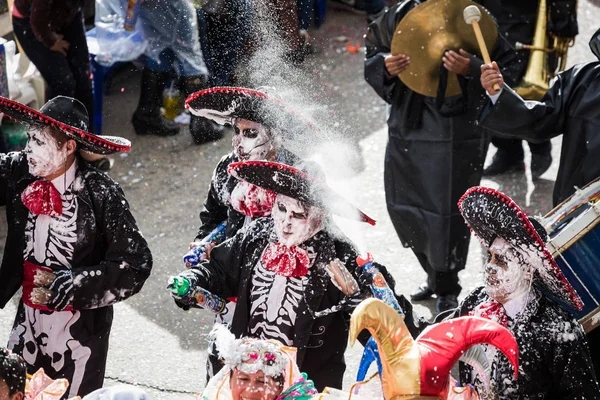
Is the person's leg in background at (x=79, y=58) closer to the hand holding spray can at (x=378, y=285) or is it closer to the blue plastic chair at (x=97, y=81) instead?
the blue plastic chair at (x=97, y=81)

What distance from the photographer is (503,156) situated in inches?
310

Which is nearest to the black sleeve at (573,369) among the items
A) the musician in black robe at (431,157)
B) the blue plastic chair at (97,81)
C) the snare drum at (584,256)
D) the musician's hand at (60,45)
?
the snare drum at (584,256)

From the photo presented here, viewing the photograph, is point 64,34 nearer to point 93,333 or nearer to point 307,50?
point 307,50

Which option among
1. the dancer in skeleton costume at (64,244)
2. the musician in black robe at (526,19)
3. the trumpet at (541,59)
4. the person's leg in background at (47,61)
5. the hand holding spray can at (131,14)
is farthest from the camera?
the hand holding spray can at (131,14)

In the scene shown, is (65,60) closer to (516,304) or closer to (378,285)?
(378,285)

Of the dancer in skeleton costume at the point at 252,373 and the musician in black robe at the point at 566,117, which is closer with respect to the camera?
the dancer in skeleton costume at the point at 252,373

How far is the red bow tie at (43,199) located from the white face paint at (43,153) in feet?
0.18

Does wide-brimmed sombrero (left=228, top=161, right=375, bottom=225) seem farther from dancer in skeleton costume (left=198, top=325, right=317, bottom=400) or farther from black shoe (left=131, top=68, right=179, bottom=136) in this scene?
black shoe (left=131, top=68, right=179, bottom=136)

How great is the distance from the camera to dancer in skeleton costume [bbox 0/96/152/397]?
171 inches

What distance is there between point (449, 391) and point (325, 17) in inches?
305

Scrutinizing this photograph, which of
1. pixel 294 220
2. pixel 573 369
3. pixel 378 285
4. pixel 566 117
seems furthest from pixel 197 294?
pixel 566 117

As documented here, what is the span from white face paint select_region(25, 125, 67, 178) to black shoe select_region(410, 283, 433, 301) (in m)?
2.72

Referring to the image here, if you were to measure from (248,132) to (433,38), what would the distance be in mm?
1465

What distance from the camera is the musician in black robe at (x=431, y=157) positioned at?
227 inches
